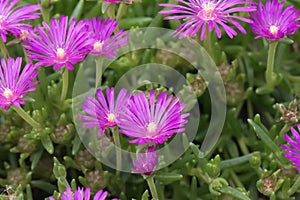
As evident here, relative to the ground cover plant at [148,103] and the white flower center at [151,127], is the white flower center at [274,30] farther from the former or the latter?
the white flower center at [151,127]

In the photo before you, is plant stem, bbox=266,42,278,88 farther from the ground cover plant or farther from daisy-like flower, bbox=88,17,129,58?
daisy-like flower, bbox=88,17,129,58

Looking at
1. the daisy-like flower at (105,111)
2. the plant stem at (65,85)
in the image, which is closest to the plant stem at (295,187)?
the daisy-like flower at (105,111)

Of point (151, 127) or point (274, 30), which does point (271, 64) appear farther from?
point (151, 127)

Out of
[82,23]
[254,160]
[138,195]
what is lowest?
[138,195]

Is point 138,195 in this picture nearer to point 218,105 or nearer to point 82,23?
point 218,105

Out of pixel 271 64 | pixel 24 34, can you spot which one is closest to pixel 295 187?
pixel 271 64

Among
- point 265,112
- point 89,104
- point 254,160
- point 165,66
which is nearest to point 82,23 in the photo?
point 89,104

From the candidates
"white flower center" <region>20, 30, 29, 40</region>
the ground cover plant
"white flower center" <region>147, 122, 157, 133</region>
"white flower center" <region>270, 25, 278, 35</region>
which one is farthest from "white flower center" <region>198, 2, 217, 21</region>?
"white flower center" <region>20, 30, 29, 40</region>
